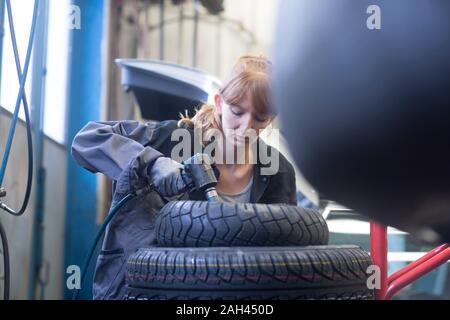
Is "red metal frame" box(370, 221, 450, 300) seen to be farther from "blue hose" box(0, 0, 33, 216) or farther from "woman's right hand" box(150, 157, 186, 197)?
"blue hose" box(0, 0, 33, 216)

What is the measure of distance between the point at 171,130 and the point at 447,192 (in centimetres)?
62

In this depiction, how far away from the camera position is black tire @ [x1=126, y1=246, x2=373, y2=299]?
2.14 feet

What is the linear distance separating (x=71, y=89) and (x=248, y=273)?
0.65m

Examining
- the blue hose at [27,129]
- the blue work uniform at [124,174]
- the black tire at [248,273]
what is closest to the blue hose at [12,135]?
the blue hose at [27,129]

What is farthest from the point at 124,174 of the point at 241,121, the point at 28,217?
the point at 28,217

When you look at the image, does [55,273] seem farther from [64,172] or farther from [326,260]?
[326,260]

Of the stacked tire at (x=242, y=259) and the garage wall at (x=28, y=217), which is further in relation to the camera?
the garage wall at (x=28, y=217)

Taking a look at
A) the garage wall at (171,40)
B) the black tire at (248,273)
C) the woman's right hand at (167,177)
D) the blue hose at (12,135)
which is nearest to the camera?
the black tire at (248,273)

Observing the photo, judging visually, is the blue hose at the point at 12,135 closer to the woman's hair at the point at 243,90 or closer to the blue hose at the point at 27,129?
the blue hose at the point at 27,129

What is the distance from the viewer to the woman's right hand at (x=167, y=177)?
2.51 ft

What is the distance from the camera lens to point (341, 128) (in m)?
0.33

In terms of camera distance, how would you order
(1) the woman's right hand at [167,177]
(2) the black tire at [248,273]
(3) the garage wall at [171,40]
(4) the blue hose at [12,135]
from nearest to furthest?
1. (2) the black tire at [248,273]
2. (1) the woman's right hand at [167,177]
3. (4) the blue hose at [12,135]
4. (3) the garage wall at [171,40]

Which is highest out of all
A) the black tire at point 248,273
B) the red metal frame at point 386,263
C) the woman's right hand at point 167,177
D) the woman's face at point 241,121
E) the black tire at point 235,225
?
the woman's face at point 241,121

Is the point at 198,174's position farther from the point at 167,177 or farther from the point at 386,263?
the point at 386,263
